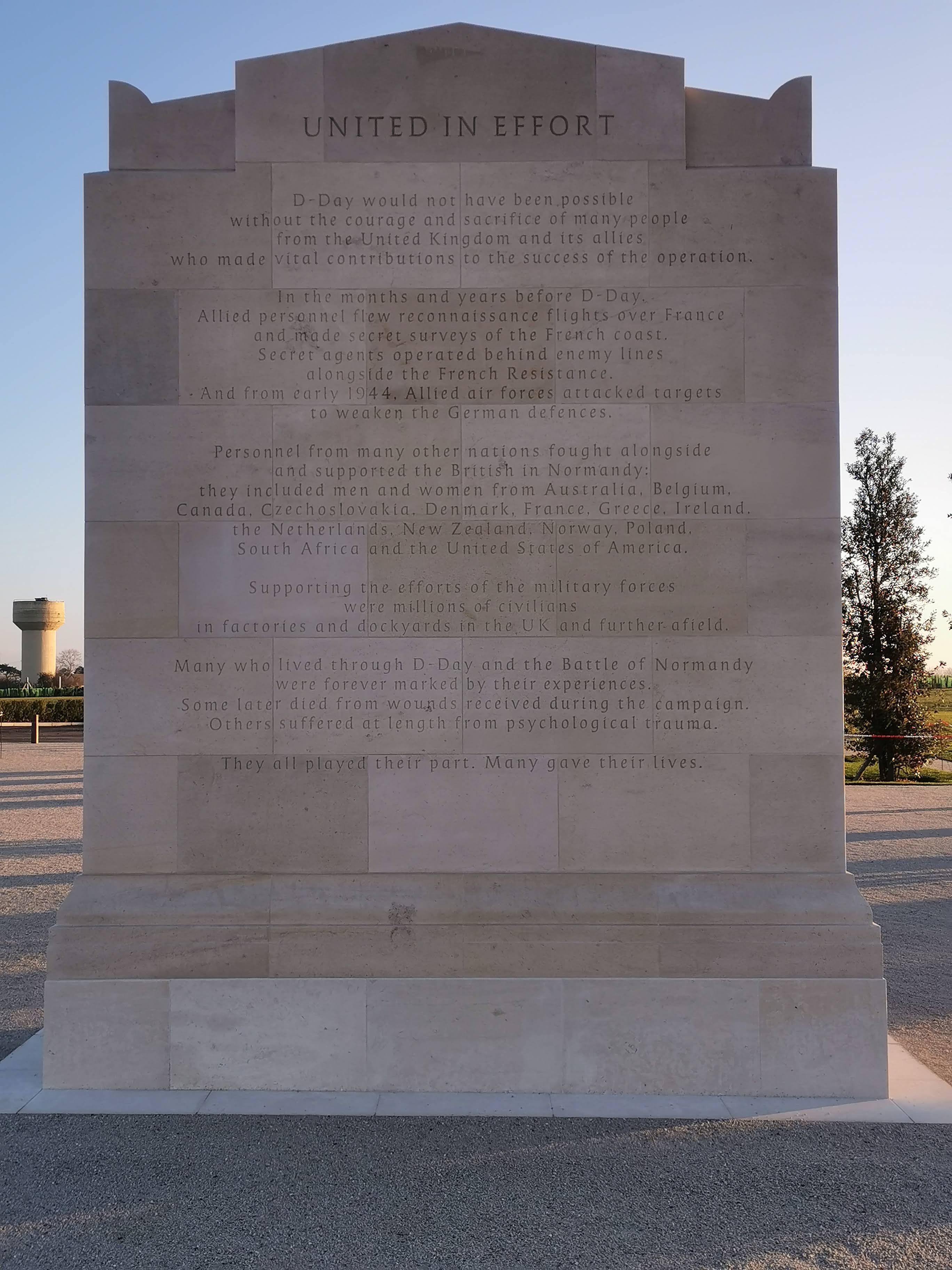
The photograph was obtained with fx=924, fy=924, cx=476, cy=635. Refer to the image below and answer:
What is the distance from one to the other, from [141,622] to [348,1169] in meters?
4.03

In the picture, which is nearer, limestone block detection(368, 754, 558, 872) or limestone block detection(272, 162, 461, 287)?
limestone block detection(368, 754, 558, 872)

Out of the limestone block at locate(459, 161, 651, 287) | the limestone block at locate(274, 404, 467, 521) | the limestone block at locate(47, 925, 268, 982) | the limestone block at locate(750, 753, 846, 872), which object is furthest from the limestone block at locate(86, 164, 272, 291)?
the limestone block at locate(750, 753, 846, 872)

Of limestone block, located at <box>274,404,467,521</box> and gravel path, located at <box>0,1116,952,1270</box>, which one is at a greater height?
limestone block, located at <box>274,404,467,521</box>

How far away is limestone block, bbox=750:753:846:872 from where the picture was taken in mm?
6855

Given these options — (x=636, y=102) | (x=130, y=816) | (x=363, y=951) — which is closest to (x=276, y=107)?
(x=636, y=102)

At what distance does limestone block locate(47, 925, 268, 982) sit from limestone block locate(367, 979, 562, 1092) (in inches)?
38.4

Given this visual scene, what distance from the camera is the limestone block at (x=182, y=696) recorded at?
22.8 feet

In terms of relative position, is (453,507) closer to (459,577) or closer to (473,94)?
(459,577)

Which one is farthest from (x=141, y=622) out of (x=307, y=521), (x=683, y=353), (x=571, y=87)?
(x=571, y=87)

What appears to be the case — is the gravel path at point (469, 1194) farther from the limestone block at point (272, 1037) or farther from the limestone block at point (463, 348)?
the limestone block at point (463, 348)

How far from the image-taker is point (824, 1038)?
6570 millimetres

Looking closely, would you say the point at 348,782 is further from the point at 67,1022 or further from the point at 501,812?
the point at 67,1022

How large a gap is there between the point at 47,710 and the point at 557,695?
4484 cm

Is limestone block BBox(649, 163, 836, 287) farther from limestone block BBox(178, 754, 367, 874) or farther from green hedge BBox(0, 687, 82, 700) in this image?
green hedge BBox(0, 687, 82, 700)
